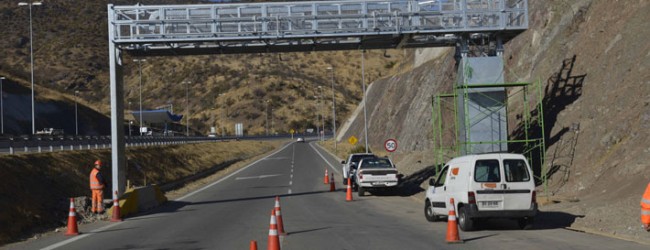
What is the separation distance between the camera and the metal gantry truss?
1048 inches

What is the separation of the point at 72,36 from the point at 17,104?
185ft

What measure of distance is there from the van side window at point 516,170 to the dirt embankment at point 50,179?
11306mm

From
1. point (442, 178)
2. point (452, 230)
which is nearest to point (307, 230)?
point (442, 178)

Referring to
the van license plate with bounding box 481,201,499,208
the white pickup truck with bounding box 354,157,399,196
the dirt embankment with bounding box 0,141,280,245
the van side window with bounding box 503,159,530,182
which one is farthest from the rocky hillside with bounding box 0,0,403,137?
the van license plate with bounding box 481,201,499,208

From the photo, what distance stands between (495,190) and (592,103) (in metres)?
12.3

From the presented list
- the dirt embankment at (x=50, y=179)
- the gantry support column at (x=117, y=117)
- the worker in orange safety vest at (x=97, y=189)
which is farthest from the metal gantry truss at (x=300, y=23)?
the worker in orange safety vest at (x=97, y=189)

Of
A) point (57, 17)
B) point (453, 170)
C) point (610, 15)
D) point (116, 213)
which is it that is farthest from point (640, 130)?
point (57, 17)

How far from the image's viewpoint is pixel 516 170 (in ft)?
51.2

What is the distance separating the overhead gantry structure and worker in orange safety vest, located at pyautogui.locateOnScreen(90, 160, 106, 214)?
4.80m

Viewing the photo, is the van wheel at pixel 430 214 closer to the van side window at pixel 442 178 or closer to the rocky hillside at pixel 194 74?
the van side window at pixel 442 178

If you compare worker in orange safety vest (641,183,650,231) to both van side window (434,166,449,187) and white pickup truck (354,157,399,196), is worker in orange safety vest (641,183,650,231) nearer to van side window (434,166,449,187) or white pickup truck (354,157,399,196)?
van side window (434,166,449,187)

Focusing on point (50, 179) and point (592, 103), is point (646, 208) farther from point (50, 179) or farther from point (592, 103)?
point (50, 179)

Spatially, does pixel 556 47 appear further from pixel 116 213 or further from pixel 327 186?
pixel 116 213

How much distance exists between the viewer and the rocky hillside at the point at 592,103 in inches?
730
